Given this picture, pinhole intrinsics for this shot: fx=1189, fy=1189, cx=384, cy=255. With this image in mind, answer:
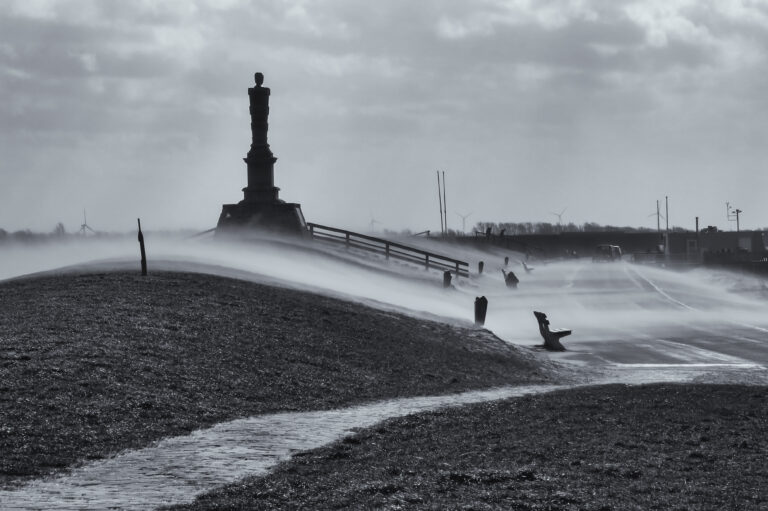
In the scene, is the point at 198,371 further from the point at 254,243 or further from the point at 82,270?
the point at 254,243

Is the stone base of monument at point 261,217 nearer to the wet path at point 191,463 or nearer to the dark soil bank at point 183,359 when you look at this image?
the dark soil bank at point 183,359

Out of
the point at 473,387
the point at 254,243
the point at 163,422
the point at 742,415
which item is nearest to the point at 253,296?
the point at 473,387

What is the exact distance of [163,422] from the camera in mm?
15195

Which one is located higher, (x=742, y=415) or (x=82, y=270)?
(x=82, y=270)

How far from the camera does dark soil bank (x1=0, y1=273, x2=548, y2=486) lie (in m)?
14.7

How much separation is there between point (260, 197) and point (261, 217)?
123cm

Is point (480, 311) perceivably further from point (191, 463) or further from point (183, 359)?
point (191, 463)

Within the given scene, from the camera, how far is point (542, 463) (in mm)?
12031

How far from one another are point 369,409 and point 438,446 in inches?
169

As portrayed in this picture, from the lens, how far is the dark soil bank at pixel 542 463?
10.3 m

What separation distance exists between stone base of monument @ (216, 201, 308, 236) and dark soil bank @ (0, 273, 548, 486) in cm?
2095

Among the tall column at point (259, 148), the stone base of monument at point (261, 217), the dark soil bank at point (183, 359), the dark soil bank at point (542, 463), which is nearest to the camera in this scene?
the dark soil bank at point (542, 463)

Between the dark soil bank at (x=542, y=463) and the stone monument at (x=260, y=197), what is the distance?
33.9m

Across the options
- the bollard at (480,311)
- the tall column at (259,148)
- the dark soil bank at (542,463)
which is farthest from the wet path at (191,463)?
the tall column at (259,148)
